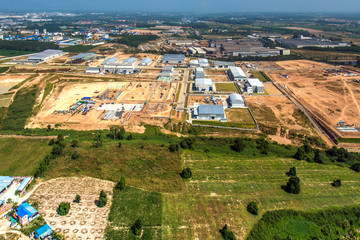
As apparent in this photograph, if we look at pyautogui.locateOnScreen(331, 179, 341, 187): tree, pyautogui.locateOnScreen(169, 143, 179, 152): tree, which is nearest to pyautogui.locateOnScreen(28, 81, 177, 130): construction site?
pyautogui.locateOnScreen(169, 143, 179, 152): tree

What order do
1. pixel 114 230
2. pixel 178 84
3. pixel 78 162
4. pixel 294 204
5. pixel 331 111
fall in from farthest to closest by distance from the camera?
pixel 178 84
pixel 331 111
pixel 78 162
pixel 294 204
pixel 114 230

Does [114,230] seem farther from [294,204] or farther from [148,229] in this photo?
[294,204]

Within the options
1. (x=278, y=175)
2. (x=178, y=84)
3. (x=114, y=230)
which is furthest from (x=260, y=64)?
(x=114, y=230)

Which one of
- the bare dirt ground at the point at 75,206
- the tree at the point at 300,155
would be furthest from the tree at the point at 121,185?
the tree at the point at 300,155

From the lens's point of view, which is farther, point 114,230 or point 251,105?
point 251,105

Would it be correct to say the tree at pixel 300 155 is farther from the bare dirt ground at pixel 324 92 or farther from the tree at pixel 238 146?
the bare dirt ground at pixel 324 92

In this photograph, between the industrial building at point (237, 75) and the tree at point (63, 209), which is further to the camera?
the industrial building at point (237, 75)
